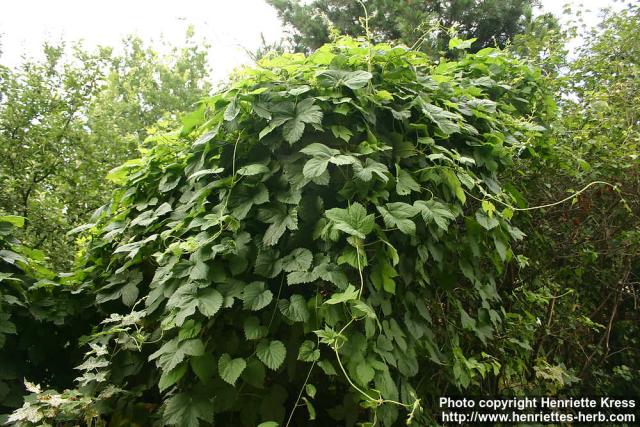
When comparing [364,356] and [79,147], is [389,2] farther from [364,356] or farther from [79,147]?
[364,356]

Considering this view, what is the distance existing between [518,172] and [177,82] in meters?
15.0

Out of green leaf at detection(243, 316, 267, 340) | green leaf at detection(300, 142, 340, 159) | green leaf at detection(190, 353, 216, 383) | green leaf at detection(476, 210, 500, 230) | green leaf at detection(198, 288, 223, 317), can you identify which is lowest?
green leaf at detection(190, 353, 216, 383)

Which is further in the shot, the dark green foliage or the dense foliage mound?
the dark green foliage

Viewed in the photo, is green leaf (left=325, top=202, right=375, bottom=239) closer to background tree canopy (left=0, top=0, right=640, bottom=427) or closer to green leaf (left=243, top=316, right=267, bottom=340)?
background tree canopy (left=0, top=0, right=640, bottom=427)

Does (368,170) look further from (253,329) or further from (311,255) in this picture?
(253,329)

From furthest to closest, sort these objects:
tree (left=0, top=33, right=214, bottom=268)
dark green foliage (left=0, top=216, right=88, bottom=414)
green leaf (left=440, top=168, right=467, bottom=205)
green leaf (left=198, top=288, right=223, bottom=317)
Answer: tree (left=0, top=33, right=214, bottom=268) → dark green foliage (left=0, top=216, right=88, bottom=414) → green leaf (left=440, top=168, right=467, bottom=205) → green leaf (left=198, top=288, right=223, bottom=317)

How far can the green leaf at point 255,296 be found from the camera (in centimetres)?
131

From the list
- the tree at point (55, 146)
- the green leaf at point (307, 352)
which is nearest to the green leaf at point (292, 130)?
the green leaf at point (307, 352)

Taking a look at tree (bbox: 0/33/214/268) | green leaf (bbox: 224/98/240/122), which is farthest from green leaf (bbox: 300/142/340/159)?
tree (bbox: 0/33/214/268)

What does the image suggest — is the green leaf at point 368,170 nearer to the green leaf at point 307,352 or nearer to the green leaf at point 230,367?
the green leaf at point 307,352

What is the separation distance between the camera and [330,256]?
1366 millimetres

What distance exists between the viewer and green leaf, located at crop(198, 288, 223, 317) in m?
1.28

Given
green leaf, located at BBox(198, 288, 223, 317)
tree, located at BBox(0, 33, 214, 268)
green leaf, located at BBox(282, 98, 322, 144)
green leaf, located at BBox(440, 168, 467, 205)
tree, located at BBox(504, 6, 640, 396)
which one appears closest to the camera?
green leaf, located at BBox(198, 288, 223, 317)

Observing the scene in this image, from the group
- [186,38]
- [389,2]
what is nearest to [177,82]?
[186,38]
